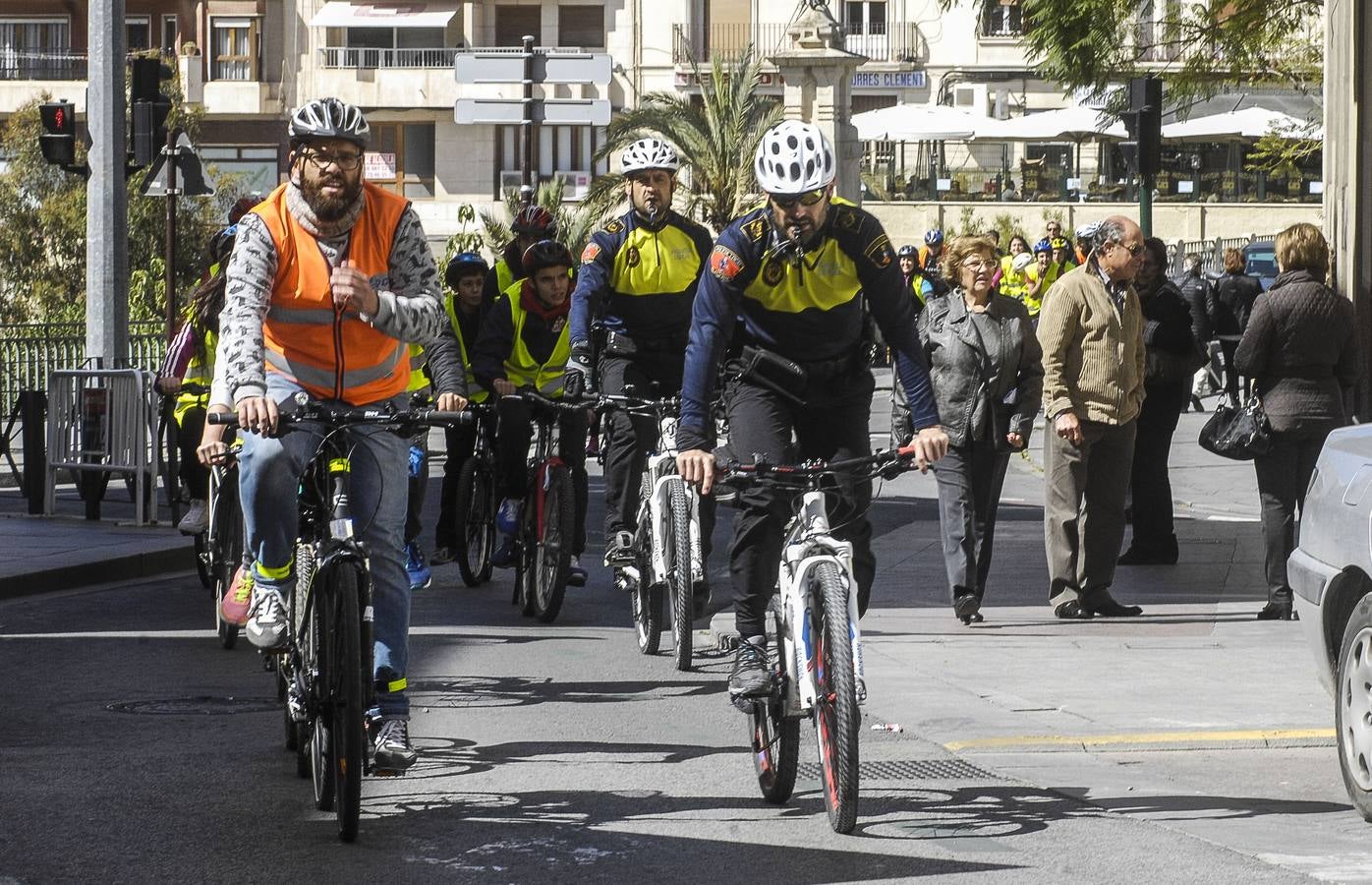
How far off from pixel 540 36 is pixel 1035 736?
195 ft

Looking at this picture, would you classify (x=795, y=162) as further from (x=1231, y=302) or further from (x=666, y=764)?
(x=1231, y=302)

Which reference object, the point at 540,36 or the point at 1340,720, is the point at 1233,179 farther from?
the point at 1340,720

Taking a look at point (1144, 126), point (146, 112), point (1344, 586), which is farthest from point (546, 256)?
point (146, 112)

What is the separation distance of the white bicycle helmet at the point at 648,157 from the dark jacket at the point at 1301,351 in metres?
2.82

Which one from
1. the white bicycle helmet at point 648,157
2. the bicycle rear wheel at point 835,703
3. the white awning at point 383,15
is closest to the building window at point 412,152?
the white awning at point 383,15

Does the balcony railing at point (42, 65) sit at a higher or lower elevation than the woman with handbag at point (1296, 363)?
higher

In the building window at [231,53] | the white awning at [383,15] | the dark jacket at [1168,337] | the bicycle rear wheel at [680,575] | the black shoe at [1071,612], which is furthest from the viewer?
the building window at [231,53]

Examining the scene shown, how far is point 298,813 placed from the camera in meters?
6.82

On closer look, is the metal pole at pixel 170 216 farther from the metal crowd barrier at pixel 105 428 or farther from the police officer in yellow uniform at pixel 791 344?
the police officer in yellow uniform at pixel 791 344

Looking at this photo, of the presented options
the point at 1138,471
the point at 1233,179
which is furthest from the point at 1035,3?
the point at 1233,179

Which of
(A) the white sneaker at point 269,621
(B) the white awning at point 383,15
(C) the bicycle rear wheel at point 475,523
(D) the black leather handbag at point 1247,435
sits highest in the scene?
(B) the white awning at point 383,15

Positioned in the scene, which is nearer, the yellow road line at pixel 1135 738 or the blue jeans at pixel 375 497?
the blue jeans at pixel 375 497

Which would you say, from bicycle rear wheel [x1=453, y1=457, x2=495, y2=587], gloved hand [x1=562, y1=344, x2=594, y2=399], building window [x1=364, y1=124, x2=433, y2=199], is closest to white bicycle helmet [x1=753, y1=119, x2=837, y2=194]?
gloved hand [x1=562, y1=344, x2=594, y2=399]

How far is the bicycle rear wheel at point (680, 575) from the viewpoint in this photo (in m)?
9.67
